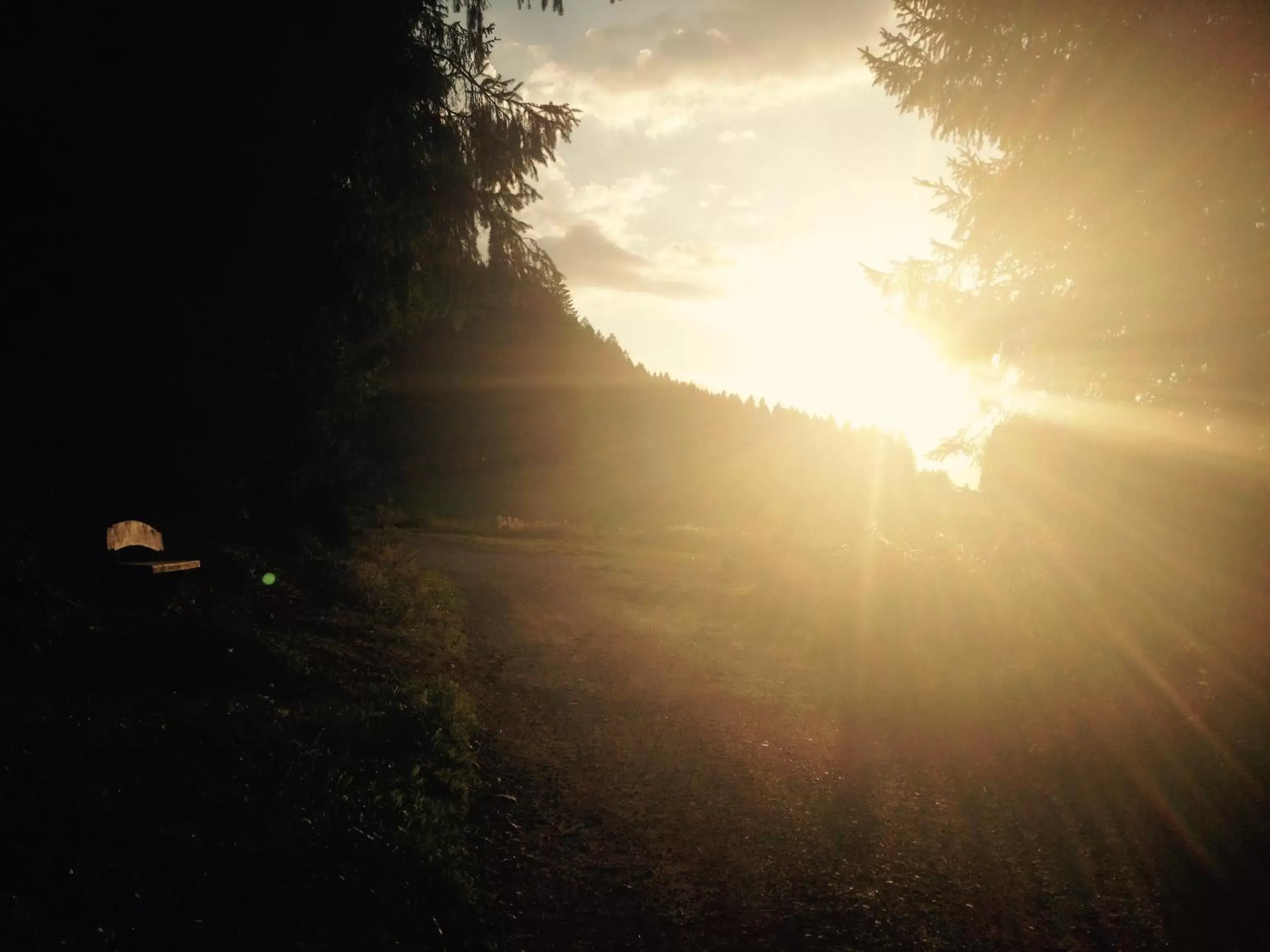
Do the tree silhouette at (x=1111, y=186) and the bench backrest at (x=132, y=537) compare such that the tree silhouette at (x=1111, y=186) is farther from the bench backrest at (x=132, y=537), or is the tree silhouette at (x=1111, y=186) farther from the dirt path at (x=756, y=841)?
the bench backrest at (x=132, y=537)

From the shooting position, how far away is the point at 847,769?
7.24 metres

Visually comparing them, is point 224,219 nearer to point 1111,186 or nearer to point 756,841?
point 756,841

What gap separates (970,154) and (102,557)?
11331 millimetres

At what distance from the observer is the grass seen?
3.42 m

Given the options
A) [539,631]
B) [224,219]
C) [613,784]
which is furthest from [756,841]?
[539,631]

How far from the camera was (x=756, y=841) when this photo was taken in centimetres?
572

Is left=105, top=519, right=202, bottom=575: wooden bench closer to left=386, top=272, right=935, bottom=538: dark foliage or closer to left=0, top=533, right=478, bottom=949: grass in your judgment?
left=0, top=533, right=478, bottom=949: grass

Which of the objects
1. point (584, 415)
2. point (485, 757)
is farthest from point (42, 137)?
point (584, 415)

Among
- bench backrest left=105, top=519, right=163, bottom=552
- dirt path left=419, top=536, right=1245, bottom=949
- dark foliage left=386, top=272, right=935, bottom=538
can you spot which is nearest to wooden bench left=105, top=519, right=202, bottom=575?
bench backrest left=105, top=519, right=163, bottom=552

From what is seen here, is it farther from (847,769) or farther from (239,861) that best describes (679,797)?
→ (239,861)

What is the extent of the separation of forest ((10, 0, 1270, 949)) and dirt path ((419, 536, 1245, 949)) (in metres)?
0.04

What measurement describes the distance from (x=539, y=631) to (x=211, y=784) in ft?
28.7

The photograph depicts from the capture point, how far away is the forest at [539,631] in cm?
454

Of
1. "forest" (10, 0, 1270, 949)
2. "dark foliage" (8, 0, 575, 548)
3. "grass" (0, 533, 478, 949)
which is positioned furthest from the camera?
"dark foliage" (8, 0, 575, 548)
